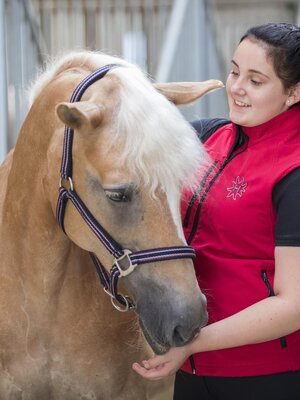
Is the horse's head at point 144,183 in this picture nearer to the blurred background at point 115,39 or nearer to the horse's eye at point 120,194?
the horse's eye at point 120,194

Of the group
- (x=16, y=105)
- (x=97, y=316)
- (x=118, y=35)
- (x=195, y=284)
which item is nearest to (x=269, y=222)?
(x=195, y=284)

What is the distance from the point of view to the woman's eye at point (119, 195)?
1703 mm

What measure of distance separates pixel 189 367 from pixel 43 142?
698 mm

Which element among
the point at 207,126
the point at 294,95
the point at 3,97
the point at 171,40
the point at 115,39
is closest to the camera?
the point at 294,95

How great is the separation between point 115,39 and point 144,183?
10.1 feet

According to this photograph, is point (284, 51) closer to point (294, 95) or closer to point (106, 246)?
point (294, 95)

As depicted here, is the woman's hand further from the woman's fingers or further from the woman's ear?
the woman's ear

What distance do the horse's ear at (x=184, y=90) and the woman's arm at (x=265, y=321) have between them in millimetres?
453

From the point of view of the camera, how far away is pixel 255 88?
1903 mm

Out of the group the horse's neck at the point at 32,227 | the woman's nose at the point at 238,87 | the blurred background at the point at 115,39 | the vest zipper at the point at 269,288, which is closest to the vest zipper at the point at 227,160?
the woman's nose at the point at 238,87

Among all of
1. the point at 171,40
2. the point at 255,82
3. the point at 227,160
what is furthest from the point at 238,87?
the point at 171,40

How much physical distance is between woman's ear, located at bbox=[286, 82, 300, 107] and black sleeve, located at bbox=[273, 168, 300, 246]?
206mm

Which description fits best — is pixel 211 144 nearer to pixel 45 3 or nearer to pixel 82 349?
pixel 82 349

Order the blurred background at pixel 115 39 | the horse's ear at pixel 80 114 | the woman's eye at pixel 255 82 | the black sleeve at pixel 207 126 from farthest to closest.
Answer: the blurred background at pixel 115 39
the black sleeve at pixel 207 126
the woman's eye at pixel 255 82
the horse's ear at pixel 80 114
